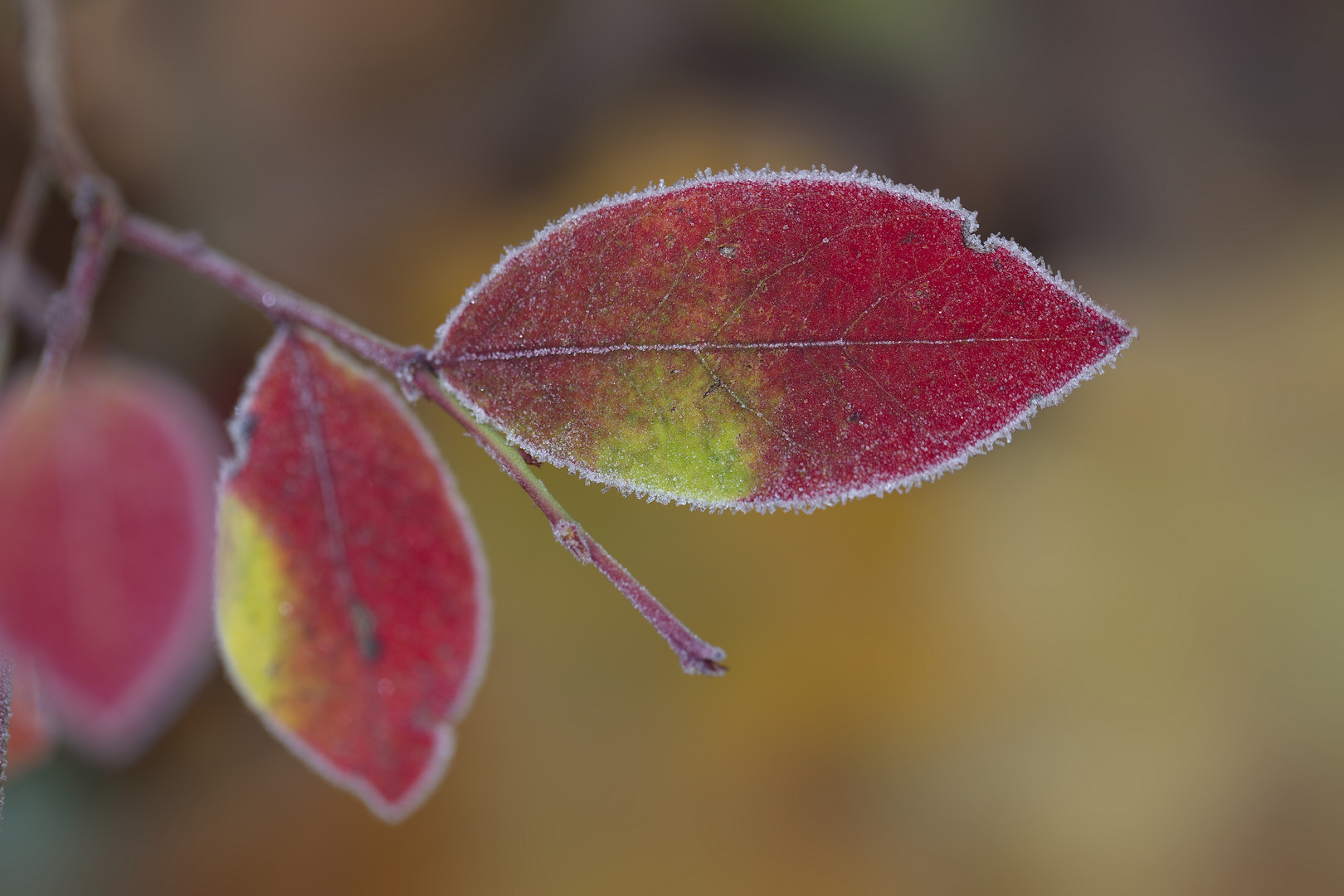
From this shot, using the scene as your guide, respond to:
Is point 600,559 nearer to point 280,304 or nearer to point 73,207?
point 280,304

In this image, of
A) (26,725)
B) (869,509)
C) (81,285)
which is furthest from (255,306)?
(869,509)

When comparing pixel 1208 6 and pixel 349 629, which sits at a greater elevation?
pixel 1208 6

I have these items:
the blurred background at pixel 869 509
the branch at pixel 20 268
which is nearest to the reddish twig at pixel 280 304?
the branch at pixel 20 268

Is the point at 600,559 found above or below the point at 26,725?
Answer: above

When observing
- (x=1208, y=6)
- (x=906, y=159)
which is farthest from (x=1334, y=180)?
(x=906, y=159)

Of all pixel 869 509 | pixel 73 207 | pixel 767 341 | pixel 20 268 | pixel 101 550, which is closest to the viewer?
pixel 767 341

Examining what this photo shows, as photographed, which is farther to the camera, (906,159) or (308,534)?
(906,159)

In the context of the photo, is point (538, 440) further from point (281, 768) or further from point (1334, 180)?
point (1334, 180)
